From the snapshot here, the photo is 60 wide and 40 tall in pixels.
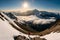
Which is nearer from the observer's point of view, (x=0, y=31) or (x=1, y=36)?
(x=1, y=36)

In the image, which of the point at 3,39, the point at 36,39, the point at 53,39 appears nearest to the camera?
the point at 3,39

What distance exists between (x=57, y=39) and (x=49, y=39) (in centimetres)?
410

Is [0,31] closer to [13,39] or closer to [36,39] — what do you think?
[13,39]

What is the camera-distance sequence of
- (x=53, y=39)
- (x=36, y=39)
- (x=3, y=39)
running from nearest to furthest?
1. (x=3, y=39)
2. (x=53, y=39)
3. (x=36, y=39)

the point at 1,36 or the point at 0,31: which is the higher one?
the point at 0,31

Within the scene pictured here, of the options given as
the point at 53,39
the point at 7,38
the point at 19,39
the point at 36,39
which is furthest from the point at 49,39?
the point at 7,38

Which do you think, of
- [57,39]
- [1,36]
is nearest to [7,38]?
[1,36]

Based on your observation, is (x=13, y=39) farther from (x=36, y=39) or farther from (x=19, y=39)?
(x=36, y=39)

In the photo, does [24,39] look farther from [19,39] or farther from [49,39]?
[49,39]

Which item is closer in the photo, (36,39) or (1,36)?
(1,36)

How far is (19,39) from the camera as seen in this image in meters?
53.2

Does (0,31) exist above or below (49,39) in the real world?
above

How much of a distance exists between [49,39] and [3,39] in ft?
50.0

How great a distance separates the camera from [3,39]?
1908 inches
